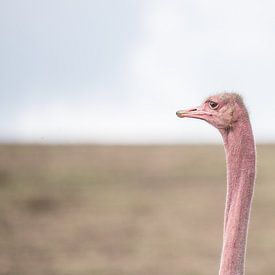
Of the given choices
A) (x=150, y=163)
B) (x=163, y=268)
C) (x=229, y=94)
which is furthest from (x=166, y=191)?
(x=229, y=94)

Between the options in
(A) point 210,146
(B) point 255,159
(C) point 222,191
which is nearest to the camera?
(B) point 255,159

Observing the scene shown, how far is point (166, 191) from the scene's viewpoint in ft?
98.8

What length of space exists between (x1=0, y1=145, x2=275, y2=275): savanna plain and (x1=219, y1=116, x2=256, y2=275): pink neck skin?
420 inches

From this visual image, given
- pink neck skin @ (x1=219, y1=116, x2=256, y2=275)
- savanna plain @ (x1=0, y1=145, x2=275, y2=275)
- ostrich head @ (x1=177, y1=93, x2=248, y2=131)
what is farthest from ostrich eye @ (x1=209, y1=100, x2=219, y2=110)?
savanna plain @ (x1=0, y1=145, x2=275, y2=275)

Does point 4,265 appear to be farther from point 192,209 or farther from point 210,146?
point 210,146

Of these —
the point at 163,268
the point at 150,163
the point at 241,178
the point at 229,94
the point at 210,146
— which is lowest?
the point at 241,178

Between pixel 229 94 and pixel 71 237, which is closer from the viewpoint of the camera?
pixel 229 94

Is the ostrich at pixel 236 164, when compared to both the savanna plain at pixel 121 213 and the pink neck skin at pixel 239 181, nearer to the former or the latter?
the pink neck skin at pixel 239 181

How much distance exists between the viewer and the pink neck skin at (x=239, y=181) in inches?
241

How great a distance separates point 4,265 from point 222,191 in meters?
10.0

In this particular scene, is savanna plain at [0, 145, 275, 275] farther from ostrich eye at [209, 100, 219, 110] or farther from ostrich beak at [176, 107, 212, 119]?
ostrich eye at [209, 100, 219, 110]

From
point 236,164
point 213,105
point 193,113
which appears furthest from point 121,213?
point 236,164

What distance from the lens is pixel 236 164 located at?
20.5 ft

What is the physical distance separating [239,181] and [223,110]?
0.35 metres
